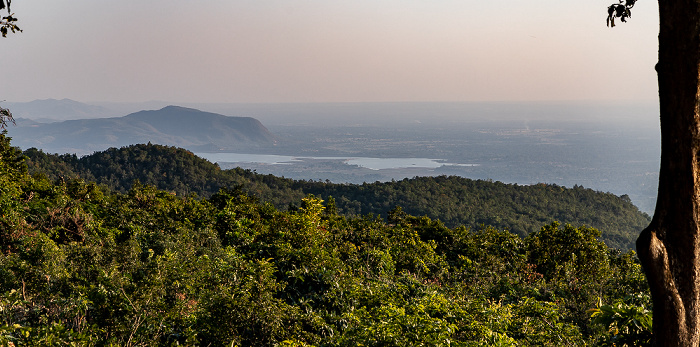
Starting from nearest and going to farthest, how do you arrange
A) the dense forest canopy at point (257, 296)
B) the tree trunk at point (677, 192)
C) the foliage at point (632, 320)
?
the tree trunk at point (677, 192)
the foliage at point (632, 320)
the dense forest canopy at point (257, 296)

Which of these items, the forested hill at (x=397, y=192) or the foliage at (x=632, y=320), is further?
the forested hill at (x=397, y=192)

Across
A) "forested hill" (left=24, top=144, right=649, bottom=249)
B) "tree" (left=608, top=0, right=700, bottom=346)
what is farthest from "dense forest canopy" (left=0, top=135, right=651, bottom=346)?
"forested hill" (left=24, top=144, right=649, bottom=249)

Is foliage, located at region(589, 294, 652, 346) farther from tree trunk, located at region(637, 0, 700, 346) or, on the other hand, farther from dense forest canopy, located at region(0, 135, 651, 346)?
tree trunk, located at region(637, 0, 700, 346)

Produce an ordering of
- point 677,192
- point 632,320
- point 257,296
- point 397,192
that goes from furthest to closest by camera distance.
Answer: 1. point 397,192
2. point 257,296
3. point 632,320
4. point 677,192

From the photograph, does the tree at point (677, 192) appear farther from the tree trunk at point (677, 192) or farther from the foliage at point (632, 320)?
the foliage at point (632, 320)

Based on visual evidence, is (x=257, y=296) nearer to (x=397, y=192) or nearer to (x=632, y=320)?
(x=632, y=320)

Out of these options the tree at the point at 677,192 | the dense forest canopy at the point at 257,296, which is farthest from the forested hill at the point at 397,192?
the tree at the point at 677,192

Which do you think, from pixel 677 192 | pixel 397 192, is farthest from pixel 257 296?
pixel 397 192
